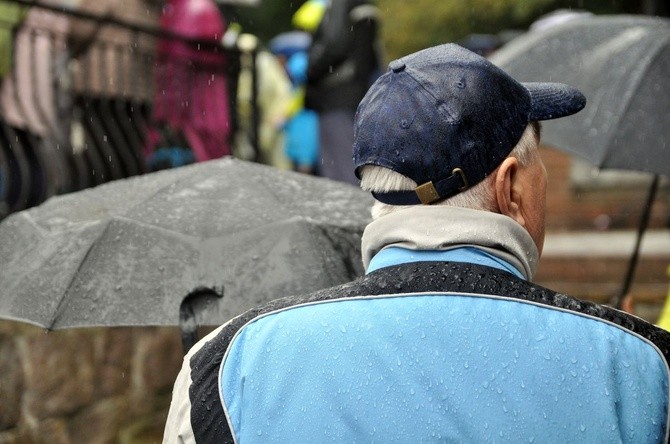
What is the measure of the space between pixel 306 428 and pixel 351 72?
5688 millimetres

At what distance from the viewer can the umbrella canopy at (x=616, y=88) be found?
4.00 meters

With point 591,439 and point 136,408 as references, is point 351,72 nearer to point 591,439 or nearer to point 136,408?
point 136,408

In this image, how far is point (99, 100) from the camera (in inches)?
248

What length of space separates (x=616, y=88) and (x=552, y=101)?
2240 millimetres

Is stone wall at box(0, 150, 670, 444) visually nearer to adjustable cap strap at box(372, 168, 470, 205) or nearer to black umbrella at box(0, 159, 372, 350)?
black umbrella at box(0, 159, 372, 350)

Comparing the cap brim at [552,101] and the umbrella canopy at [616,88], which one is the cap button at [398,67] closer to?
the cap brim at [552,101]

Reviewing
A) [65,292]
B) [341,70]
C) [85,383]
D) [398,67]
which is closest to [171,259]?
[65,292]

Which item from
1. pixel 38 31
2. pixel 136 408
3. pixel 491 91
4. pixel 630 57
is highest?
pixel 491 91

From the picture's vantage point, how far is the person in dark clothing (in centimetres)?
726

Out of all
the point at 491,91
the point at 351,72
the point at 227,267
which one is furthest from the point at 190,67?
the point at 491,91

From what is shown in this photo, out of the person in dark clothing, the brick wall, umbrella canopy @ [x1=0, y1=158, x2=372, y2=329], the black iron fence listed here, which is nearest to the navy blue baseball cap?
umbrella canopy @ [x1=0, y1=158, x2=372, y2=329]

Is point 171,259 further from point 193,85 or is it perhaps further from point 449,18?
point 449,18

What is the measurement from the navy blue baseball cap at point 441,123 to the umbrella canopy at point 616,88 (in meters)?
2.15

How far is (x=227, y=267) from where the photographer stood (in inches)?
112
